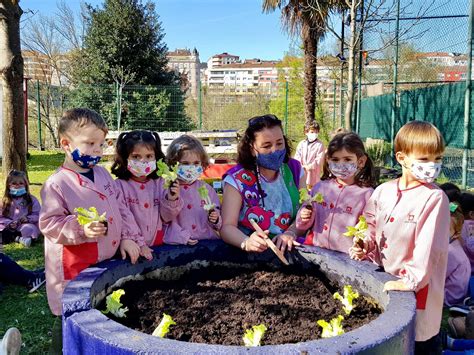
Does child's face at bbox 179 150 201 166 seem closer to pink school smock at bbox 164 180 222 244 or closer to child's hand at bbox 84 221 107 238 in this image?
pink school smock at bbox 164 180 222 244

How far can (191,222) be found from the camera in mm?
3377

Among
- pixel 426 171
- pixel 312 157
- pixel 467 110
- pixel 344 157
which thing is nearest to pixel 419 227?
pixel 426 171

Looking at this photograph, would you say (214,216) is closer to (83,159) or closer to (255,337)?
(83,159)

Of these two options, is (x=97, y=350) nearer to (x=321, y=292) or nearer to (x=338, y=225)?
(x=321, y=292)

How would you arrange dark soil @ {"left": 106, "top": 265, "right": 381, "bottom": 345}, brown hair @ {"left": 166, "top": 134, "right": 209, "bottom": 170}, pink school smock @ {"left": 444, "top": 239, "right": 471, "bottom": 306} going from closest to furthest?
dark soil @ {"left": 106, "top": 265, "right": 381, "bottom": 345}
brown hair @ {"left": 166, "top": 134, "right": 209, "bottom": 170}
pink school smock @ {"left": 444, "top": 239, "right": 471, "bottom": 306}

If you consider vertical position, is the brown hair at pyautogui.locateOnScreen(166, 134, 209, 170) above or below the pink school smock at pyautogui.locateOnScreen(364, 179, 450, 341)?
above

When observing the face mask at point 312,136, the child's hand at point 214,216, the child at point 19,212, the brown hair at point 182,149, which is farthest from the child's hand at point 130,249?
the face mask at point 312,136

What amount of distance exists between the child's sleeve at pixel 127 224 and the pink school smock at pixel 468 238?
10.1ft

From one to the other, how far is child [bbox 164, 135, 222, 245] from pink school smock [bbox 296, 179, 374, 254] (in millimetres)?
672

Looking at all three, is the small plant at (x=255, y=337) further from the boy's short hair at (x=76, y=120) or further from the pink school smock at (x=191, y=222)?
the boy's short hair at (x=76, y=120)

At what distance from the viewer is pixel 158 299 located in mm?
2367

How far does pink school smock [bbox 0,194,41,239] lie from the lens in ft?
19.8

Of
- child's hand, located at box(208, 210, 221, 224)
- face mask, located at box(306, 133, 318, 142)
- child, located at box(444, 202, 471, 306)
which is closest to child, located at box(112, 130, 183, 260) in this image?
child's hand, located at box(208, 210, 221, 224)

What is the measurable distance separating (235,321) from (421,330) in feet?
3.12
